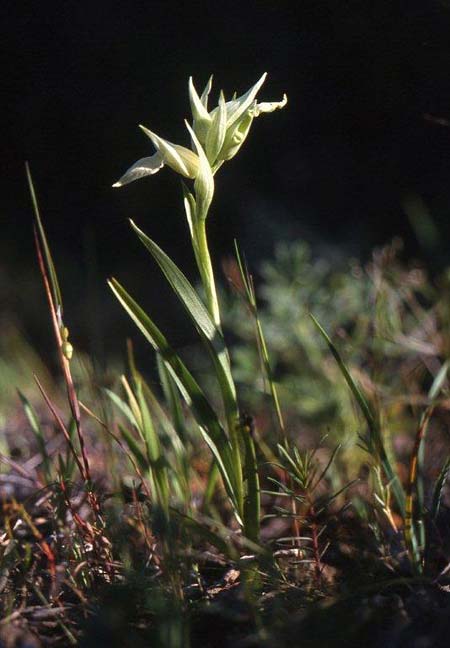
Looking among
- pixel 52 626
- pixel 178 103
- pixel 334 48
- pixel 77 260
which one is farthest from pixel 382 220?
pixel 52 626

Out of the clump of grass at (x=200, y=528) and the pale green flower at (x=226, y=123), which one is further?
the pale green flower at (x=226, y=123)

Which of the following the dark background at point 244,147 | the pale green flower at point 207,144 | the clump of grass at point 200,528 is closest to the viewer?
the clump of grass at point 200,528

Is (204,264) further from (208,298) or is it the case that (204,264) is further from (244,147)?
(244,147)

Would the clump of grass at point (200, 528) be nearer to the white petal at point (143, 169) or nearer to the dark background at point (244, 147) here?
the white petal at point (143, 169)

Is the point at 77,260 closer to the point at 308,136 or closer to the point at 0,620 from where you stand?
the point at 308,136

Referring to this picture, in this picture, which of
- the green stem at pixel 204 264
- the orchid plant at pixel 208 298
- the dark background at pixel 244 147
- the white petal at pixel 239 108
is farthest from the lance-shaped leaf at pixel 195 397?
the dark background at pixel 244 147

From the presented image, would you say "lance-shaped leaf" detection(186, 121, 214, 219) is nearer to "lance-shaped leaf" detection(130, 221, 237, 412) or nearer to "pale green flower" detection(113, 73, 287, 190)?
"pale green flower" detection(113, 73, 287, 190)
